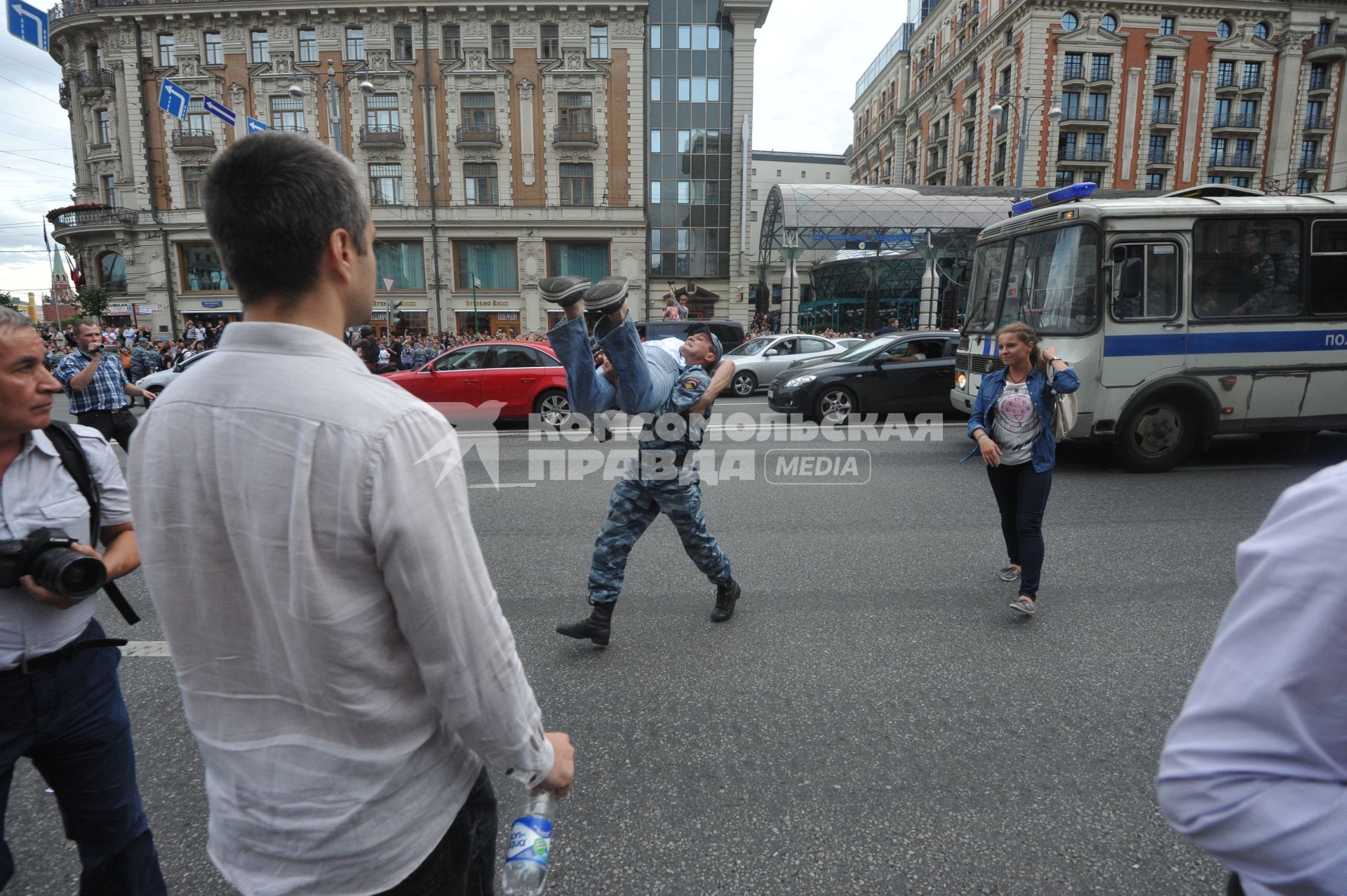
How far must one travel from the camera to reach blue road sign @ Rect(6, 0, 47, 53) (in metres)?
11.2

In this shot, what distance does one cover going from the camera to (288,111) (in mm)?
39312

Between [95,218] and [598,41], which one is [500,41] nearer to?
[598,41]

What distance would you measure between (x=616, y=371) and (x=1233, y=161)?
68574 mm

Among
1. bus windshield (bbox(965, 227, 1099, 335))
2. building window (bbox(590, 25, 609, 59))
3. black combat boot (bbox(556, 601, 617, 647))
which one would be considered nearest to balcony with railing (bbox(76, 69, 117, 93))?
building window (bbox(590, 25, 609, 59))

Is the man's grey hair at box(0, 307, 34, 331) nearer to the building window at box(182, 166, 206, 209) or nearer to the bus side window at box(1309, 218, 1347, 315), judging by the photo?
the bus side window at box(1309, 218, 1347, 315)

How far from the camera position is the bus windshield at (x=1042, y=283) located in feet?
26.5

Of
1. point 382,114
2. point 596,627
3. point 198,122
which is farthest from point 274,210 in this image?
point 198,122

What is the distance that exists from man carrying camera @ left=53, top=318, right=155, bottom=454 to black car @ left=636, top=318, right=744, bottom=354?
11084 mm

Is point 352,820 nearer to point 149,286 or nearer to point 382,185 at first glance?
point 382,185

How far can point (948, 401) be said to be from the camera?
12.4 m

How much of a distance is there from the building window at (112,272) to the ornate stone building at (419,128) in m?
0.63

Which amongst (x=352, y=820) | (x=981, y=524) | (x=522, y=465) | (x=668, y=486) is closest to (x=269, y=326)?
(x=352, y=820)

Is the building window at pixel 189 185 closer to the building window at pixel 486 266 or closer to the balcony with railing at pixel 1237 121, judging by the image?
the building window at pixel 486 266

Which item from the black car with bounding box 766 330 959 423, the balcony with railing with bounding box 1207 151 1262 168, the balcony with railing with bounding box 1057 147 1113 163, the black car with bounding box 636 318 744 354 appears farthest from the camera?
the balcony with railing with bounding box 1207 151 1262 168
